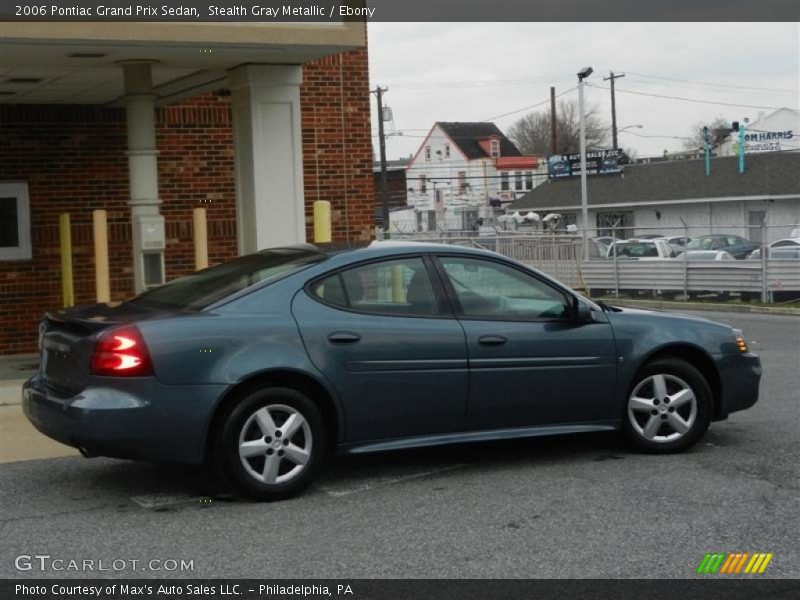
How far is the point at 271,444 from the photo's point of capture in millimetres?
6449

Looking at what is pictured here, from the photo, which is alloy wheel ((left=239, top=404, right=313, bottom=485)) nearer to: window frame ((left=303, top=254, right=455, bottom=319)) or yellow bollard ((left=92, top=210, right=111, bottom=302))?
window frame ((left=303, top=254, right=455, bottom=319))

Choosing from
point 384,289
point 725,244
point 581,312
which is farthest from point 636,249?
point 384,289

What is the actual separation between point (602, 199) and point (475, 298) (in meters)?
48.3

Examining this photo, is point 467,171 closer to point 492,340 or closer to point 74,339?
point 492,340

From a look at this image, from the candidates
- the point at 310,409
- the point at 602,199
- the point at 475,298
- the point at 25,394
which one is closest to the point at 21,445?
the point at 25,394

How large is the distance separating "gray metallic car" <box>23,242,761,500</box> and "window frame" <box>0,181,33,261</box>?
6.96m

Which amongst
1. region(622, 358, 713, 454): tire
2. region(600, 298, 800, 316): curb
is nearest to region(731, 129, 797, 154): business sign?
region(600, 298, 800, 316): curb

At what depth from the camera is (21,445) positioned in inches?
335

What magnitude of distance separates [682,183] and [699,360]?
45009mm

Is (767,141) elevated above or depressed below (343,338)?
above

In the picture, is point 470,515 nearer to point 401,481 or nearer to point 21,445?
point 401,481

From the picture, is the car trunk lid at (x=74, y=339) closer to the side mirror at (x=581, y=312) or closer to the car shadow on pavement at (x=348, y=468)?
the car shadow on pavement at (x=348, y=468)

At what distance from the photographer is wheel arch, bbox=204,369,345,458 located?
6402 millimetres
